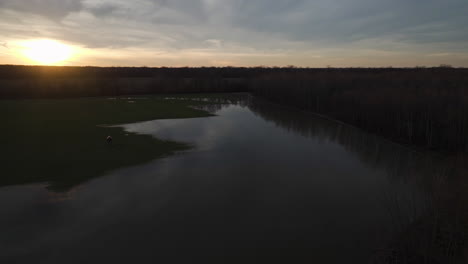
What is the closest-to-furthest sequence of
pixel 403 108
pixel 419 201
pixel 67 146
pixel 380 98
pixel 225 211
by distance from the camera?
pixel 225 211 < pixel 419 201 < pixel 67 146 < pixel 403 108 < pixel 380 98

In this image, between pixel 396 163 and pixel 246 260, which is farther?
pixel 396 163

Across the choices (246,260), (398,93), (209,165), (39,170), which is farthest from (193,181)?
(398,93)

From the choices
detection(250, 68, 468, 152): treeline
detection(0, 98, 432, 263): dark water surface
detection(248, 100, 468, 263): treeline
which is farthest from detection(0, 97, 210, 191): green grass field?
detection(250, 68, 468, 152): treeline

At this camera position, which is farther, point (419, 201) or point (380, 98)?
point (380, 98)

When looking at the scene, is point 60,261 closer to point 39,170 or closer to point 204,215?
point 204,215

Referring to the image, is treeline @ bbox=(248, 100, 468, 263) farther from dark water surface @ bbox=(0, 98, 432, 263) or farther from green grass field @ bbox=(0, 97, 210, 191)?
green grass field @ bbox=(0, 97, 210, 191)

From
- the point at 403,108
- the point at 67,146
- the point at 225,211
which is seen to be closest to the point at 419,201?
the point at 225,211

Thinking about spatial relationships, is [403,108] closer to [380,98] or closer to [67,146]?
[380,98]

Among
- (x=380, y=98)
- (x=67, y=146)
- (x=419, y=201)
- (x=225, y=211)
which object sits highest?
(x=380, y=98)

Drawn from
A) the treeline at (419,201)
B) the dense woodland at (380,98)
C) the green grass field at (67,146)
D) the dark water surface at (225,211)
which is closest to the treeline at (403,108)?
the dense woodland at (380,98)
